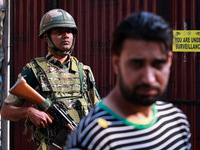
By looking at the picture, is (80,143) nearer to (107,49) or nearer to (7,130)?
(107,49)

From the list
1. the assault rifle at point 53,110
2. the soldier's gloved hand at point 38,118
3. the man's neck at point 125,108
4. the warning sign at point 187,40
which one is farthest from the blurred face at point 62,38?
the warning sign at point 187,40

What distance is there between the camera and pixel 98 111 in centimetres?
116

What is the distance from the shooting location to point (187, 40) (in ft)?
13.9

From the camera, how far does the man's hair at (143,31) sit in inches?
42.8

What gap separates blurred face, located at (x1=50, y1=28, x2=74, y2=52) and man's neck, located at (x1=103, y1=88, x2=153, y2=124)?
167 cm

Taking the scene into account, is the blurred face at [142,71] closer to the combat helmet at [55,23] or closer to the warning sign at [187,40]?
the combat helmet at [55,23]

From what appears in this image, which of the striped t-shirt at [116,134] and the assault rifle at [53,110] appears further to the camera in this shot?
the assault rifle at [53,110]

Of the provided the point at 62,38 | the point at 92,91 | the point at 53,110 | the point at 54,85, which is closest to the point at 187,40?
the point at 92,91

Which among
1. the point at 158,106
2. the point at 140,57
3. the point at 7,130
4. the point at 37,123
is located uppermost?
the point at 140,57

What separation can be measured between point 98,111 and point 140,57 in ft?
0.85

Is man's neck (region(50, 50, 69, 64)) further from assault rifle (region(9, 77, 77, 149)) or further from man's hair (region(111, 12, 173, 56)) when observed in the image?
man's hair (region(111, 12, 173, 56))

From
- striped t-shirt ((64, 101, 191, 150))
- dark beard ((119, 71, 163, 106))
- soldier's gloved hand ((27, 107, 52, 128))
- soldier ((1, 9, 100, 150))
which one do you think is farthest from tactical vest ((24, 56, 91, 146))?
dark beard ((119, 71, 163, 106))

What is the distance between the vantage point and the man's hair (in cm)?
109

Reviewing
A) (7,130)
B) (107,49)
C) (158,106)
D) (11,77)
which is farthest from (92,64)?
(158,106)
